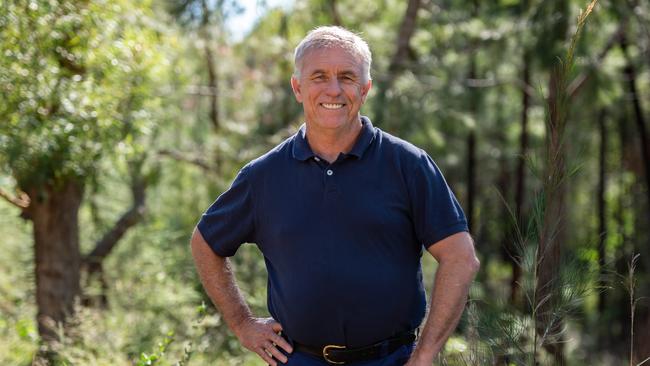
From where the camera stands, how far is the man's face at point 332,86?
267 cm

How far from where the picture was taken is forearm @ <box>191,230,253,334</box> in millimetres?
2943

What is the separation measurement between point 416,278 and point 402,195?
0.26 m

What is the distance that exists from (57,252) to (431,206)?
5.90 metres

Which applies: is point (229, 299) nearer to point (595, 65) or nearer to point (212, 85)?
point (595, 65)

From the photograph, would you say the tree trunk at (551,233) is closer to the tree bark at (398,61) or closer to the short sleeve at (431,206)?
the short sleeve at (431,206)

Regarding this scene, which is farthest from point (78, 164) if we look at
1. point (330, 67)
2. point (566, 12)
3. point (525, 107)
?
point (525, 107)

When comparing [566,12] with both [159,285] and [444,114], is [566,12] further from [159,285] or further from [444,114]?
[159,285]

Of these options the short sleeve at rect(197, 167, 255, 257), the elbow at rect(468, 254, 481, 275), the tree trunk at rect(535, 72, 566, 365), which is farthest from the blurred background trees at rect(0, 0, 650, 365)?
the short sleeve at rect(197, 167, 255, 257)

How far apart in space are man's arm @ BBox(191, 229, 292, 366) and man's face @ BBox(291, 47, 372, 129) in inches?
22.8

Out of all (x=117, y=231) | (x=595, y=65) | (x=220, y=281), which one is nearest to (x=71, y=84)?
(x=220, y=281)

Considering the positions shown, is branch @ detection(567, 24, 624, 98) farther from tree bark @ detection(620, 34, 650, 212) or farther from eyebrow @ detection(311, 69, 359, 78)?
eyebrow @ detection(311, 69, 359, 78)

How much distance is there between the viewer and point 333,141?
2.71 m

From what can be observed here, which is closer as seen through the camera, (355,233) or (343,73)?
(355,233)

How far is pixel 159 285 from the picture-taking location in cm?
927
